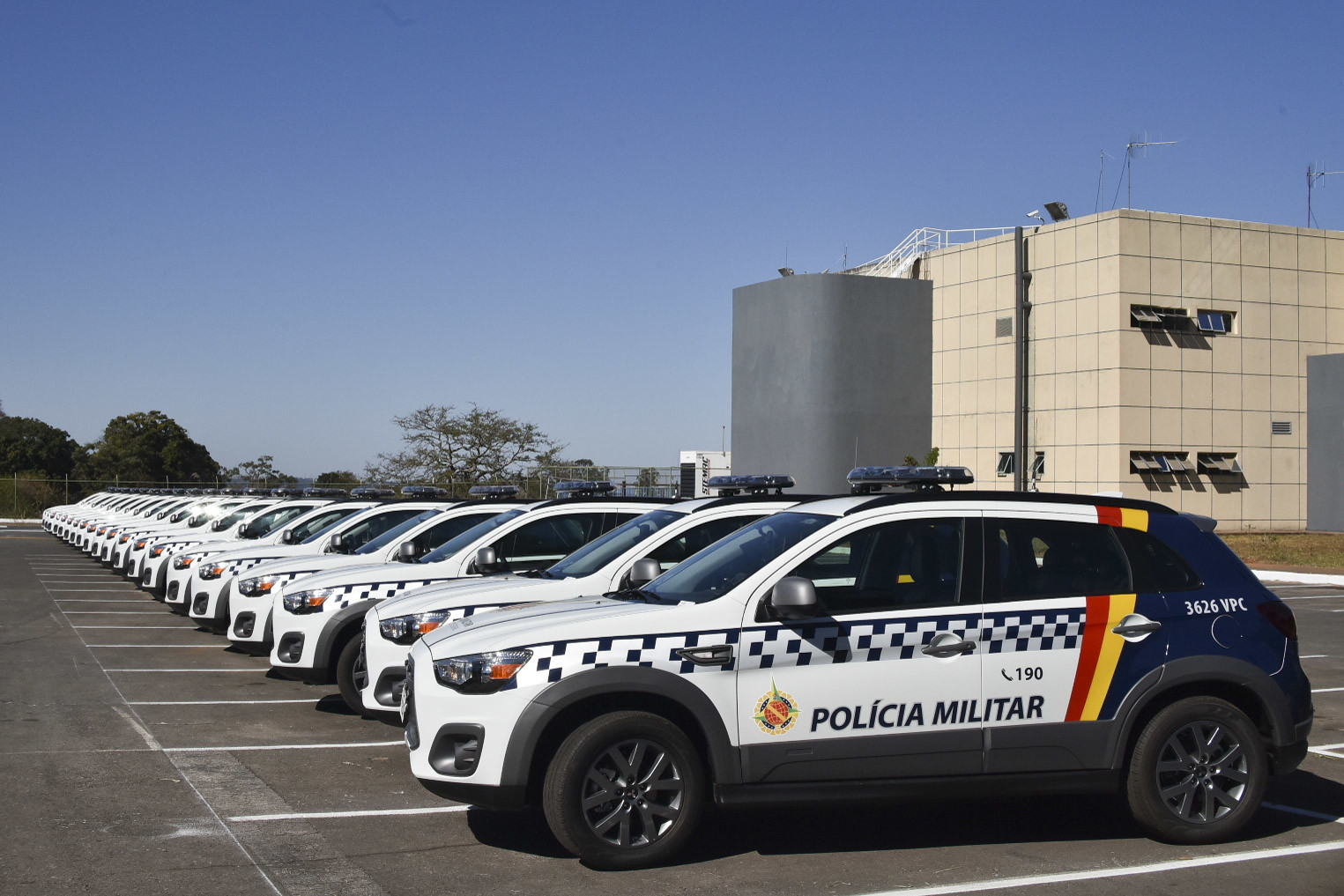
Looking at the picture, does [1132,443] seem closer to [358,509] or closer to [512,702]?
[358,509]

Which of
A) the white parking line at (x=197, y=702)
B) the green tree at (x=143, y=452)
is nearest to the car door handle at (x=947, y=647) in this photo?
the white parking line at (x=197, y=702)

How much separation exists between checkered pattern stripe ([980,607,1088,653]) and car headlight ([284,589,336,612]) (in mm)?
5780

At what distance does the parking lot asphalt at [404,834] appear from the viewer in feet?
18.6

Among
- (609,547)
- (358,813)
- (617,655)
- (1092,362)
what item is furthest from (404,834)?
(1092,362)

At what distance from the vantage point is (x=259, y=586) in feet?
38.0

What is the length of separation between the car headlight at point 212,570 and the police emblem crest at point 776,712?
966 cm

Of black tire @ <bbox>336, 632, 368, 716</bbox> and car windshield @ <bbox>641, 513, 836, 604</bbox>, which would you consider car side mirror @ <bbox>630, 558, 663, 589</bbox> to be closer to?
car windshield @ <bbox>641, 513, 836, 604</bbox>

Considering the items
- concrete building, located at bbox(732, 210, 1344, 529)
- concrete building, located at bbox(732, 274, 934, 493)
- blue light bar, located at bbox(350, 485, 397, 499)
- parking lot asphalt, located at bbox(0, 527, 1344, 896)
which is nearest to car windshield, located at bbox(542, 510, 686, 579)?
parking lot asphalt, located at bbox(0, 527, 1344, 896)

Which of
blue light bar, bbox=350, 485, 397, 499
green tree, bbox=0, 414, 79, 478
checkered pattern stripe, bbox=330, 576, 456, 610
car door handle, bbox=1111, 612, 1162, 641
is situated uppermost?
green tree, bbox=0, 414, 79, 478

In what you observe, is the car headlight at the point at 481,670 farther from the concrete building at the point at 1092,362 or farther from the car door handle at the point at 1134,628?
the concrete building at the point at 1092,362

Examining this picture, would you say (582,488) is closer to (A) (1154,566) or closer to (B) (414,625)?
(B) (414,625)

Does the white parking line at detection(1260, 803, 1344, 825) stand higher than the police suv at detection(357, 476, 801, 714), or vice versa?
the police suv at detection(357, 476, 801, 714)

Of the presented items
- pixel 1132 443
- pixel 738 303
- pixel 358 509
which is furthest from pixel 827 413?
pixel 358 509

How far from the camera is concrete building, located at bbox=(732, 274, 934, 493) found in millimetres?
45938
